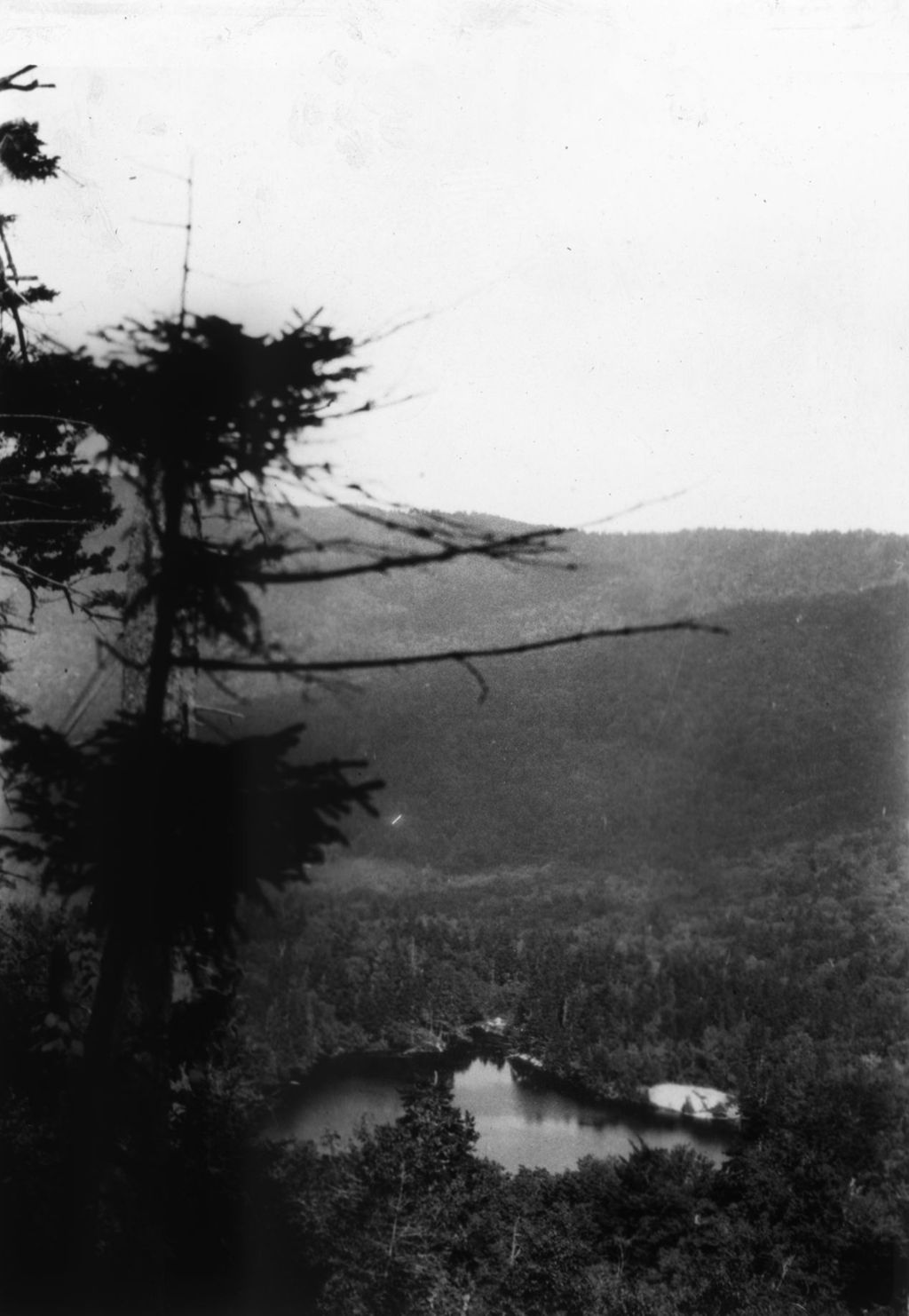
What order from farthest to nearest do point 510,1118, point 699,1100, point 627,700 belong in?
point 627,700 → point 510,1118 → point 699,1100

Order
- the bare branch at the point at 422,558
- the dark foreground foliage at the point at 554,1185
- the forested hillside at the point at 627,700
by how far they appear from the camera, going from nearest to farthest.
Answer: the dark foreground foliage at the point at 554,1185, the forested hillside at the point at 627,700, the bare branch at the point at 422,558

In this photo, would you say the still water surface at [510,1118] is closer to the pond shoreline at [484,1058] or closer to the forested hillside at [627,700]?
the pond shoreline at [484,1058]

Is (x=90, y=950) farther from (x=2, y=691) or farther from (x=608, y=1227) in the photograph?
(x=608, y=1227)

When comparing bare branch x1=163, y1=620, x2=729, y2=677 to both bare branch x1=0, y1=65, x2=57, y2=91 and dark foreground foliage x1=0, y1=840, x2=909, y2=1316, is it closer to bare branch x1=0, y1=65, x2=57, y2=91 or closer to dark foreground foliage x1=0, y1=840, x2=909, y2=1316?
dark foreground foliage x1=0, y1=840, x2=909, y2=1316

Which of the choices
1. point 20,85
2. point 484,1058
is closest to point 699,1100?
point 484,1058

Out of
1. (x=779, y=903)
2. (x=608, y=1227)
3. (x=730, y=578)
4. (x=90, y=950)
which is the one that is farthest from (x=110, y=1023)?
(x=730, y=578)

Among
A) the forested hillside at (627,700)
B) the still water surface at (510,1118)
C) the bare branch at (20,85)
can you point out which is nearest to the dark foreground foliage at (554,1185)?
the still water surface at (510,1118)

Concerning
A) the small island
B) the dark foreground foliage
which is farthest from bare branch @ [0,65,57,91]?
the small island

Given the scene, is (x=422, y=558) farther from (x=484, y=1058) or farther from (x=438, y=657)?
(x=484, y=1058)
